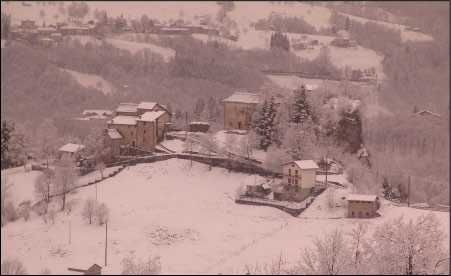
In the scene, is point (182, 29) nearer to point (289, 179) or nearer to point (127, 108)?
point (127, 108)

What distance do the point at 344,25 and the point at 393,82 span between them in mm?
23334

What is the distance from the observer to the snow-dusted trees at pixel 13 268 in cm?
3702

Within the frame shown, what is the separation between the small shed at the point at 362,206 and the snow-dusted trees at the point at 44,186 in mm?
21906

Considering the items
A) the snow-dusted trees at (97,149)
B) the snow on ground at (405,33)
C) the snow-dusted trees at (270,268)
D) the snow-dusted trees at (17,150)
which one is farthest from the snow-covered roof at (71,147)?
the snow on ground at (405,33)

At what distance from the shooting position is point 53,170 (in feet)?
188

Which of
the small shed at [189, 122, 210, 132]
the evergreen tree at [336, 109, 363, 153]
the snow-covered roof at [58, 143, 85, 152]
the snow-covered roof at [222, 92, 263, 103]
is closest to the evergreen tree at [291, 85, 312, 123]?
the evergreen tree at [336, 109, 363, 153]

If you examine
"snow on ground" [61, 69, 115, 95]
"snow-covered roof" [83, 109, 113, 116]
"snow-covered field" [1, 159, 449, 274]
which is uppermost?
"snow on ground" [61, 69, 115, 95]

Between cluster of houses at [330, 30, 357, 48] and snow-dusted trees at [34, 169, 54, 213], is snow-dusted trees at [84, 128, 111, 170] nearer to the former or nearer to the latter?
snow-dusted trees at [34, 169, 54, 213]

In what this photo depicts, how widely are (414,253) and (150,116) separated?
3689cm

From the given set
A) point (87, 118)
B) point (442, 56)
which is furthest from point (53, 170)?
point (442, 56)

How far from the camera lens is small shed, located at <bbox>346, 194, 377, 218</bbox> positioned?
50.2 metres

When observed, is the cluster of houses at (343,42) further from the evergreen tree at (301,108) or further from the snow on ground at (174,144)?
the snow on ground at (174,144)

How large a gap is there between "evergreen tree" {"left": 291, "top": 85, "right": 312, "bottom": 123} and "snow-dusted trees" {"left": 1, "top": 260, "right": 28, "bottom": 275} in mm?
28397

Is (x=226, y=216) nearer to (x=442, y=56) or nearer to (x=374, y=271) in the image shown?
(x=374, y=271)
